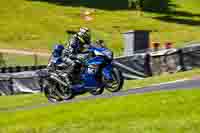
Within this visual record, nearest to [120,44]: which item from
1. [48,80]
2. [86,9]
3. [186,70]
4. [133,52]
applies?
[86,9]

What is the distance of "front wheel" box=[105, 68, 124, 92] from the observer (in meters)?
17.2

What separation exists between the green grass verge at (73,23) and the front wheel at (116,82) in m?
42.6

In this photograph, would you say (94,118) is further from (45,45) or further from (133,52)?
(45,45)

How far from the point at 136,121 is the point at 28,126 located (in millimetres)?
2265

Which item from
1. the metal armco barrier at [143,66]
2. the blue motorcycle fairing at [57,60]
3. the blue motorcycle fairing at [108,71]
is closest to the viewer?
the blue motorcycle fairing at [108,71]

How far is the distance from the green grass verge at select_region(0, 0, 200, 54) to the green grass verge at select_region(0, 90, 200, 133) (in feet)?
153

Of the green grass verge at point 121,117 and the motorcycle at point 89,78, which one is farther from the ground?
the green grass verge at point 121,117

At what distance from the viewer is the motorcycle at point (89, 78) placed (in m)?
17.3

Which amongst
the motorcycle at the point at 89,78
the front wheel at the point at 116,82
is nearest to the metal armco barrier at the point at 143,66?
the motorcycle at the point at 89,78

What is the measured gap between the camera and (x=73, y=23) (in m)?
74.7

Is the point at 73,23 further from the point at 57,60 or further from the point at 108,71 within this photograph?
the point at 108,71

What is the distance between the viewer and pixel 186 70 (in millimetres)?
26172

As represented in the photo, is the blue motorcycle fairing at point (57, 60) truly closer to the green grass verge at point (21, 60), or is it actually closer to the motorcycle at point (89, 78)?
the motorcycle at point (89, 78)

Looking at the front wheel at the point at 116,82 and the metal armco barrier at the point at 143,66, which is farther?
the metal armco barrier at the point at 143,66
